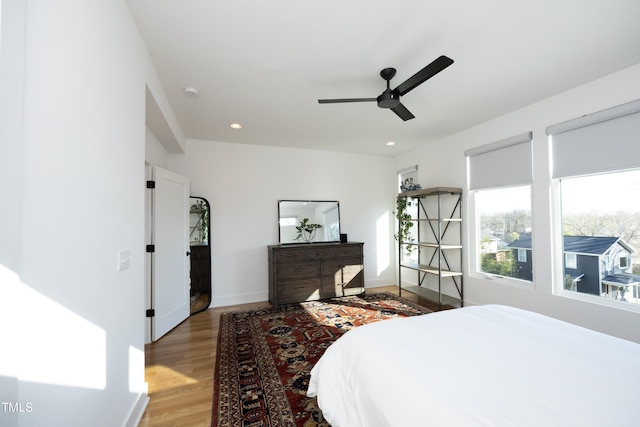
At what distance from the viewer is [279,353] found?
98.0 inches

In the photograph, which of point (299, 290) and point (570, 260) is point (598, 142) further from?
point (299, 290)

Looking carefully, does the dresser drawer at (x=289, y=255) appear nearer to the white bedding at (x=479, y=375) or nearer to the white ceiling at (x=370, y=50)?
the white ceiling at (x=370, y=50)

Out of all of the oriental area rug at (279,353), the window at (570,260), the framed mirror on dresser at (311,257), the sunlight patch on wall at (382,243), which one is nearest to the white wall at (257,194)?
the sunlight patch on wall at (382,243)

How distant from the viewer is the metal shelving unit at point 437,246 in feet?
12.4

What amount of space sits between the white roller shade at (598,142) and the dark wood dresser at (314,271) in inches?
107

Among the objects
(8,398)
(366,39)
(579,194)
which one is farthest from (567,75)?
(8,398)

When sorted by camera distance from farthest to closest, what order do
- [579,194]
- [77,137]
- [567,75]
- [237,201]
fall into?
[237,201] < [579,194] < [567,75] < [77,137]

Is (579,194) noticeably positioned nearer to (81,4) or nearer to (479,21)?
(479,21)

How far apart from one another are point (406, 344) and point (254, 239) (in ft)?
10.7

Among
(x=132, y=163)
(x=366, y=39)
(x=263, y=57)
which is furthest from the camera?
(x=263, y=57)

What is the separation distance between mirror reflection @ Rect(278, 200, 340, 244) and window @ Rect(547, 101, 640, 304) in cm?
299

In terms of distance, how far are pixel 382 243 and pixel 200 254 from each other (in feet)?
10.6

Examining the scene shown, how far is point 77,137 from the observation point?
110 centimetres

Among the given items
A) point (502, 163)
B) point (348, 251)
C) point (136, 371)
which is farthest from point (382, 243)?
point (136, 371)
